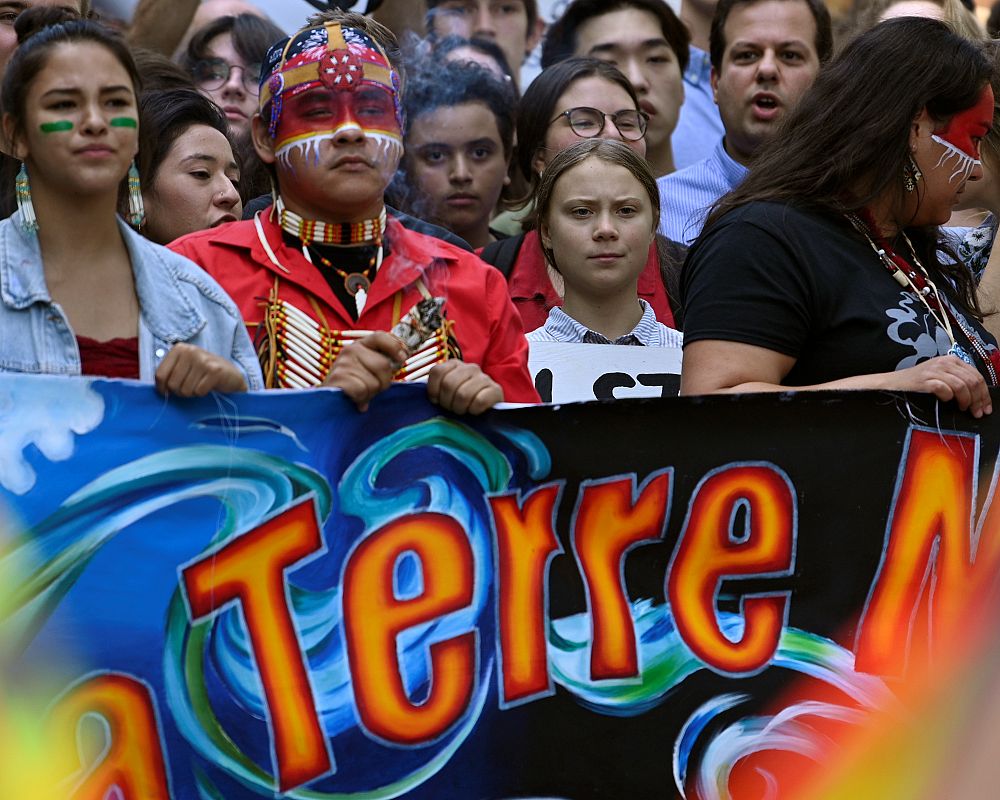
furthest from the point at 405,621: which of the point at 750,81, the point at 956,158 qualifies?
the point at 750,81

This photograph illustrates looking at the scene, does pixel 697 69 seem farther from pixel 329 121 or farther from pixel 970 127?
pixel 329 121

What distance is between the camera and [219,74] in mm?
6125

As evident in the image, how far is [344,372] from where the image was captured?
3477 millimetres

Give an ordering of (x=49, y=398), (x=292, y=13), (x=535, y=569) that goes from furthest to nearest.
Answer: (x=292, y=13) → (x=535, y=569) → (x=49, y=398)

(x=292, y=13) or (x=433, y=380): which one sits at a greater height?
(x=292, y=13)

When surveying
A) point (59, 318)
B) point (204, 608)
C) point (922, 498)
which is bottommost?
point (204, 608)

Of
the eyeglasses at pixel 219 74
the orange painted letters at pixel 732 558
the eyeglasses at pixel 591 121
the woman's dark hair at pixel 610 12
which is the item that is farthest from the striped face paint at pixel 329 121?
the woman's dark hair at pixel 610 12

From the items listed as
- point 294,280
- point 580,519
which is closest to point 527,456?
point 580,519

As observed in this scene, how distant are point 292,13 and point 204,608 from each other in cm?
390

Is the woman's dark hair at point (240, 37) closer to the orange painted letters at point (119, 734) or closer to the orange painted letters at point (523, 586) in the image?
the orange painted letters at point (523, 586)

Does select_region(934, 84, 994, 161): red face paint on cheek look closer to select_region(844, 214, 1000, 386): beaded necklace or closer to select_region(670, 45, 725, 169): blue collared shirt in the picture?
select_region(844, 214, 1000, 386): beaded necklace

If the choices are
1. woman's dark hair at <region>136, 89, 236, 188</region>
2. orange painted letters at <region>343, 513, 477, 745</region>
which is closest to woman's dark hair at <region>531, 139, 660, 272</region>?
woman's dark hair at <region>136, 89, 236, 188</region>

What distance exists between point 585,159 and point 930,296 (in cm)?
137

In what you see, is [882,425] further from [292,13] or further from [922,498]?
[292,13]
